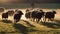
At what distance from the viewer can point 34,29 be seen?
669 inches

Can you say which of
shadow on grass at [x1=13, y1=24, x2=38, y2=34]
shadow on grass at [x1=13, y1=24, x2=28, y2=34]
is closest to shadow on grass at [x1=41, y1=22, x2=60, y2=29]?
shadow on grass at [x1=13, y1=24, x2=38, y2=34]

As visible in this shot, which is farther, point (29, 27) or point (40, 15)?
point (40, 15)

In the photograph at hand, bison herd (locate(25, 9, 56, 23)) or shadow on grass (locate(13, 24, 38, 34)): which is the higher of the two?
bison herd (locate(25, 9, 56, 23))

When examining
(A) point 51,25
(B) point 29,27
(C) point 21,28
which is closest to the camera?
(C) point 21,28

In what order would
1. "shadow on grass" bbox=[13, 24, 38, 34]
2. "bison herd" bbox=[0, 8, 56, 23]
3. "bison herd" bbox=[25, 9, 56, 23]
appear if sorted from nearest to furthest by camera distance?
"shadow on grass" bbox=[13, 24, 38, 34] < "bison herd" bbox=[0, 8, 56, 23] < "bison herd" bbox=[25, 9, 56, 23]

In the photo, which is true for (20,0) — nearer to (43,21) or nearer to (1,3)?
(1,3)

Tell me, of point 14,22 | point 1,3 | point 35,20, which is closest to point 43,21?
point 35,20

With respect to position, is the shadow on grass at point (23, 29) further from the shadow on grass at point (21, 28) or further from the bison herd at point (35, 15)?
the bison herd at point (35, 15)

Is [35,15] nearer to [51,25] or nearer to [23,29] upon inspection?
[51,25]

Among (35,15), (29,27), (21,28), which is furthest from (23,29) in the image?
(35,15)

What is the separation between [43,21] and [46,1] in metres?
16.7

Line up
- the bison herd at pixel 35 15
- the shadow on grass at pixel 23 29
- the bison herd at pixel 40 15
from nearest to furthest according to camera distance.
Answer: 1. the shadow on grass at pixel 23 29
2. the bison herd at pixel 35 15
3. the bison herd at pixel 40 15

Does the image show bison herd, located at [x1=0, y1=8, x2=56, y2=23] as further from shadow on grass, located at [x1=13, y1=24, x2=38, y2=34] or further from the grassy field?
shadow on grass, located at [x1=13, y1=24, x2=38, y2=34]

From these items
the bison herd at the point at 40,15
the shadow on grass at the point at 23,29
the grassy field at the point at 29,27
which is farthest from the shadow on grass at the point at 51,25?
the shadow on grass at the point at 23,29
